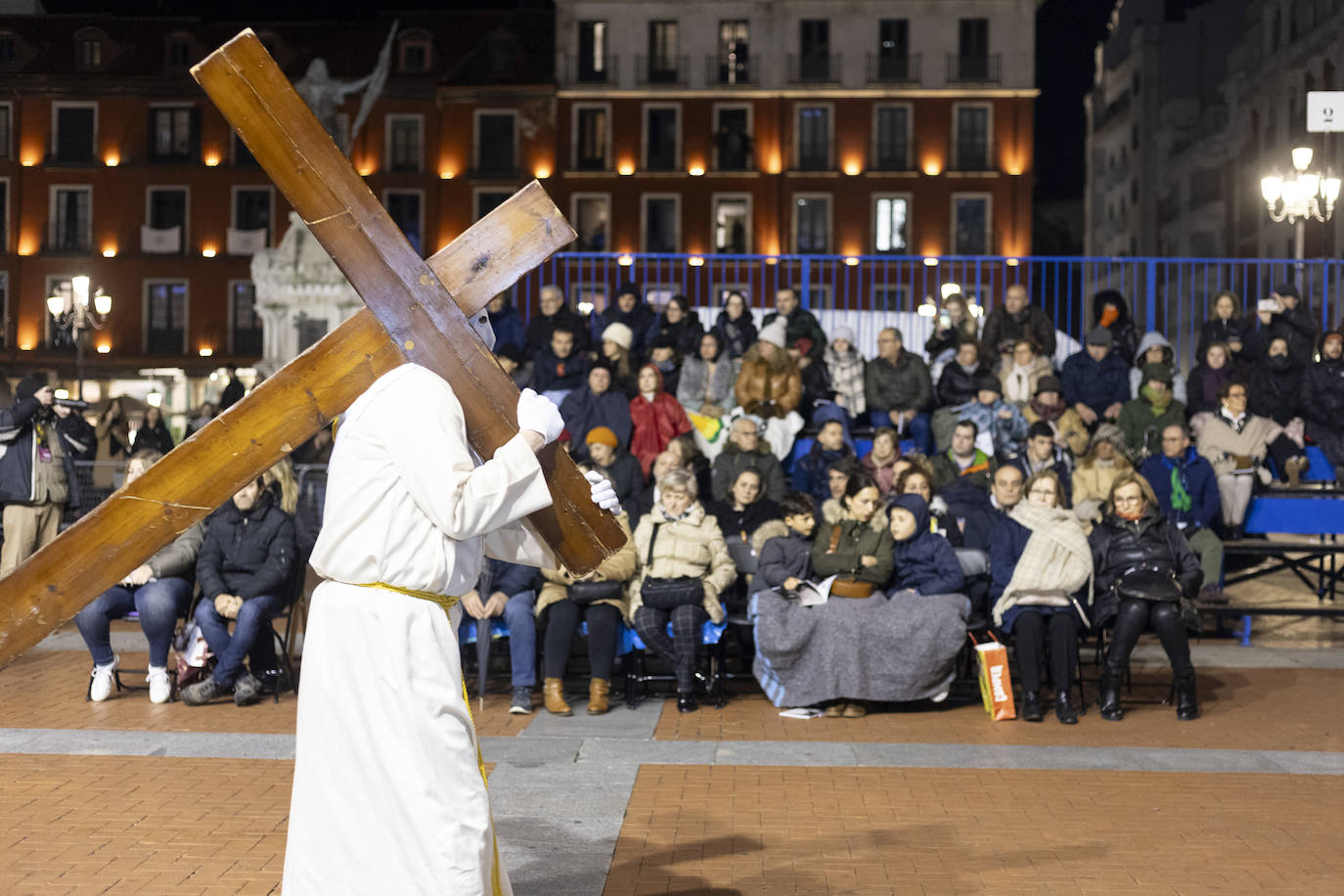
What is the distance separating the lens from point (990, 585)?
9.80m

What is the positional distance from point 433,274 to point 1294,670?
8.83 m

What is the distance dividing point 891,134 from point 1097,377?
101 feet

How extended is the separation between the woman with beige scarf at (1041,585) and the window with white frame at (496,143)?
36.2 metres

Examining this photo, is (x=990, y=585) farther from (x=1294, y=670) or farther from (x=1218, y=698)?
(x=1294, y=670)

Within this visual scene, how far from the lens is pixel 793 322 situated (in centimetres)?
1498

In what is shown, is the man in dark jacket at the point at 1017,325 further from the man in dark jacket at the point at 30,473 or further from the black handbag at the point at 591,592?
the man in dark jacket at the point at 30,473

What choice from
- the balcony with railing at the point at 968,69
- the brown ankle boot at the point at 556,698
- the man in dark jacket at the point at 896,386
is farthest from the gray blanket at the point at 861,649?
the balcony with railing at the point at 968,69

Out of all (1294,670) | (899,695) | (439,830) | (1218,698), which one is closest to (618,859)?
(439,830)

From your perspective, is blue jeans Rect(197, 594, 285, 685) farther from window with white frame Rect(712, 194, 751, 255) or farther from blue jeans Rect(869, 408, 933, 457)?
window with white frame Rect(712, 194, 751, 255)

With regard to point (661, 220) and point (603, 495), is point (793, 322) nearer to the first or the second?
point (603, 495)

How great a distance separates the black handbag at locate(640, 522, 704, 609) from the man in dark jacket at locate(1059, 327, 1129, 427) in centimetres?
604

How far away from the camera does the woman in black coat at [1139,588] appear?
9.02 m

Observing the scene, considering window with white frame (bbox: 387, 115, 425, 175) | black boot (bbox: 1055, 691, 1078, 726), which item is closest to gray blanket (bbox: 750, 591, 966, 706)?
A: black boot (bbox: 1055, 691, 1078, 726)

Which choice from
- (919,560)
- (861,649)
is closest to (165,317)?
(919,560)
